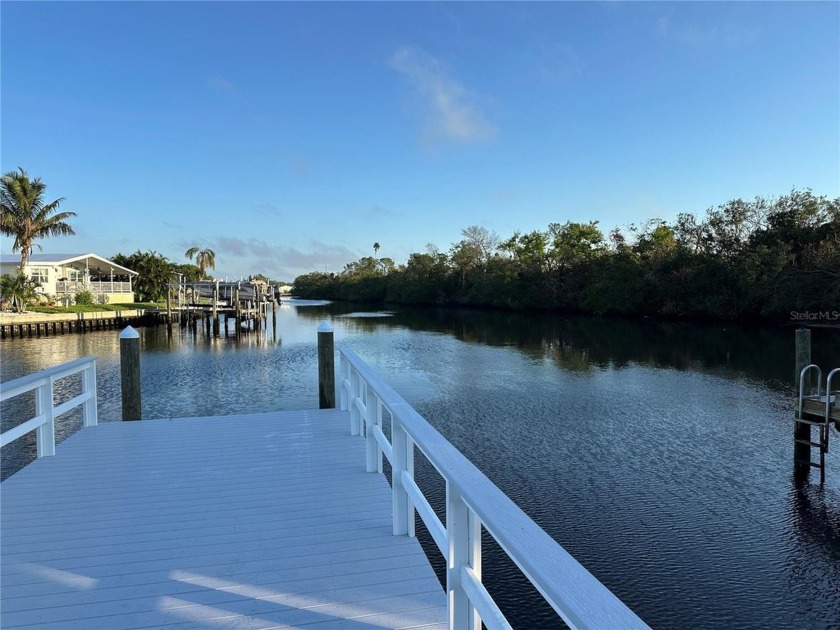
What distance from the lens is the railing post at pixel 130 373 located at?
6.79m

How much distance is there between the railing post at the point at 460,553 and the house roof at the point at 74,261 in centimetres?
5064

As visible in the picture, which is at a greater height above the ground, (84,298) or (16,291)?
(16,291)

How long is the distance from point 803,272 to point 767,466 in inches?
1077

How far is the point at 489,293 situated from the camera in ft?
199

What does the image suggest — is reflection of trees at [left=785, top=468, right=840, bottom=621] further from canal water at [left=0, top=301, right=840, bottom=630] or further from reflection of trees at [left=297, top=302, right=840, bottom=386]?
reflection of trees at [left=297, top=302, right=840, bottom=386]

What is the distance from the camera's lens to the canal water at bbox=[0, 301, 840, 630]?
5305 millimetres

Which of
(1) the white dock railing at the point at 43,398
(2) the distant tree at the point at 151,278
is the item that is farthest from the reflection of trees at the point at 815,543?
(2) the distant tree at the point at 151,278

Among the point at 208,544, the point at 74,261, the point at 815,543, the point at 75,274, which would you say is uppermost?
the point at 74,261

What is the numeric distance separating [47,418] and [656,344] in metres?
25.1

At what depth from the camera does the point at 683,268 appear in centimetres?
3947

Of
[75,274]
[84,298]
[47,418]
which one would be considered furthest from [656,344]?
[75,274]

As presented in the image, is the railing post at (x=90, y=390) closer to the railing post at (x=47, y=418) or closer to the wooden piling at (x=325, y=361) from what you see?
the railing post at (x=47, y=418)

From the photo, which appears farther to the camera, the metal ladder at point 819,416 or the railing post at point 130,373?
the metal ladder at point 819,416

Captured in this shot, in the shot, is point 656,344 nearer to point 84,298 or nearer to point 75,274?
point 84,298
